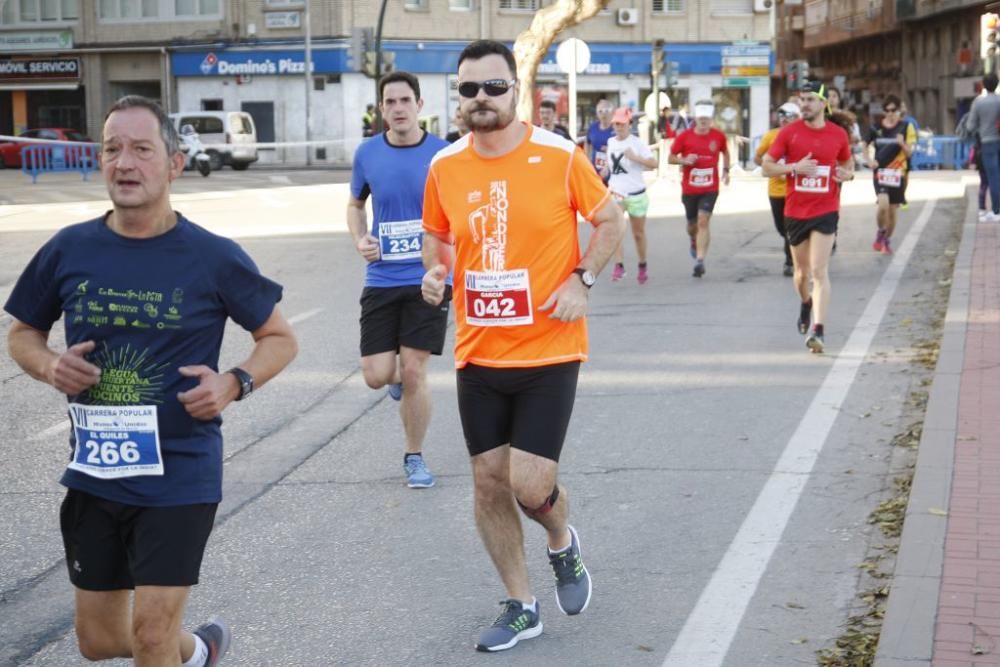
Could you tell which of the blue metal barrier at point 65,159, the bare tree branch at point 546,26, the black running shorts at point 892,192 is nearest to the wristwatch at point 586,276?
the black running shorts at point 892,192

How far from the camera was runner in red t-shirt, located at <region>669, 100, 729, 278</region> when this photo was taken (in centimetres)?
1681

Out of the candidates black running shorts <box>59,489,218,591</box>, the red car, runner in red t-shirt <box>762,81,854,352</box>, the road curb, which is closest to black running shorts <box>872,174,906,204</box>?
runner in red t-shirt <box>762,81,854,352</box>

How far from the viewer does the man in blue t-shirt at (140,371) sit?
3.96 meters

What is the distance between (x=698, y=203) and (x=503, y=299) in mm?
11917

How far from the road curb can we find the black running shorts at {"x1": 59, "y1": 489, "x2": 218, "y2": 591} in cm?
211

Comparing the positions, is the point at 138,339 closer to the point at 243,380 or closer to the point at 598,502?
the point at 243,380

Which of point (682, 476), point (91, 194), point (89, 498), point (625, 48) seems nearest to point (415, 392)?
point (682, 476)

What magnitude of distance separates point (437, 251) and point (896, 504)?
104 inches

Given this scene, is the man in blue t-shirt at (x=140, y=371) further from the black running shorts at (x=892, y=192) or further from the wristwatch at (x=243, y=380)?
the black running shorts at (x=892, y=192)

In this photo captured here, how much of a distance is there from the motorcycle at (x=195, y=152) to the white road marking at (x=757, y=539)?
3405 cm

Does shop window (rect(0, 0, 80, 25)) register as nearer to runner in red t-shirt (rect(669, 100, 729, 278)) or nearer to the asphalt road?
runner in red t-shirt (rect(669, 100, 729, 278))

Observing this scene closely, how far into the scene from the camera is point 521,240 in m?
5.23

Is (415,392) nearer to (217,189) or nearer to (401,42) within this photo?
(217,189)

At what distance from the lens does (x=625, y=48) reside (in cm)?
5991
